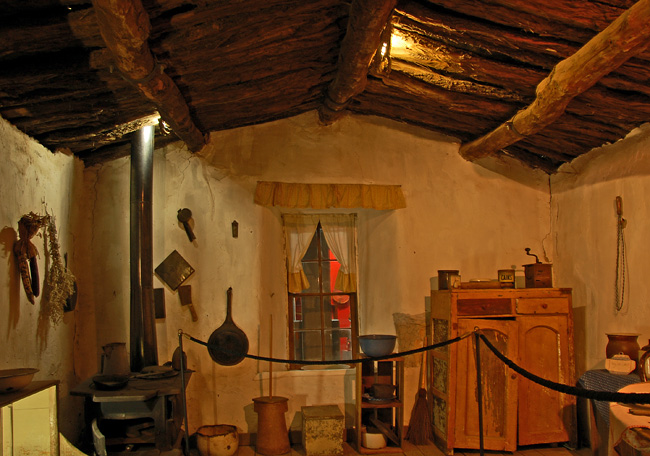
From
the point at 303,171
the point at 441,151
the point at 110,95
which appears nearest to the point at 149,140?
the point at 110,95

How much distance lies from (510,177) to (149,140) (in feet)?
12.3

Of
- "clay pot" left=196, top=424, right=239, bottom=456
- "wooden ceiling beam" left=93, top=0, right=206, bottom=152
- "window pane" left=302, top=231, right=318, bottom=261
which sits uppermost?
"wooden ceiling beam" left=93, top=0, right=206, bottom=152

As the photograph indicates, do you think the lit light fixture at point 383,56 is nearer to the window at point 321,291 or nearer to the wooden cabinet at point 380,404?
the window at point 321,291

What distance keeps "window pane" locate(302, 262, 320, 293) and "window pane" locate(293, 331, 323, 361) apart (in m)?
0.47

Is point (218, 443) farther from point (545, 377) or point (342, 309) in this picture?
point (545, 377)

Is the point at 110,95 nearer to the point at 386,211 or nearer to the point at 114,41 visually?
the point at 114,41

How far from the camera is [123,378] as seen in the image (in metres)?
4.23

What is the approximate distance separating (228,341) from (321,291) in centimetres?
125

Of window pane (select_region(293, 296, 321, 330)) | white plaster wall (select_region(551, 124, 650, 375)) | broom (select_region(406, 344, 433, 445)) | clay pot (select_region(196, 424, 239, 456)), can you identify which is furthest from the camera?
window pane (select_region(293, 296, 321, 330))

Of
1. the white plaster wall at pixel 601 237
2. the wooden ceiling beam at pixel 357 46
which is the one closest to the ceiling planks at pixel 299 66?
the wooden ceiling beam at pixel 357 46

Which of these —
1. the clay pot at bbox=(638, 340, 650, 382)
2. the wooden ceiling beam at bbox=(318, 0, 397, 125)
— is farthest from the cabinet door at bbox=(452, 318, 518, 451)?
the wooden ceiling beam at bbox=(318, 0, 397, 125)

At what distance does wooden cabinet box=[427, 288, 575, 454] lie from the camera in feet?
16.5

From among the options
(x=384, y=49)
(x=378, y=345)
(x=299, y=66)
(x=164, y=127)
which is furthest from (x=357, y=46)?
(x=378, y=345)

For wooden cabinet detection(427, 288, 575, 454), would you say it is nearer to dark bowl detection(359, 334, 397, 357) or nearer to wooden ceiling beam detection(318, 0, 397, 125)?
dark bowl detection(359, 334, 397, 357)
